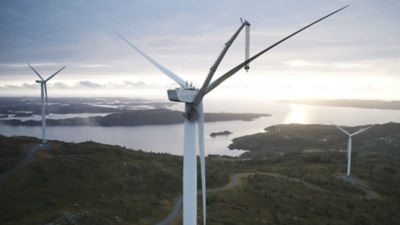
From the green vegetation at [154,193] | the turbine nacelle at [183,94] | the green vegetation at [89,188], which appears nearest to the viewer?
the turbine nacelle at [183,94]

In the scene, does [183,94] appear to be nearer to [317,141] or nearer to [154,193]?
[154,193]

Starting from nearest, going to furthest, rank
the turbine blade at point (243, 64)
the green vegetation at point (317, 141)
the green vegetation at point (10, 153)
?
1. the turbine blade at point (243, 64)
2. the green vegetation at point (10, 153)
3. the green vegetation at point (317, 141)

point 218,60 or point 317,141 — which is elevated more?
point 218,60

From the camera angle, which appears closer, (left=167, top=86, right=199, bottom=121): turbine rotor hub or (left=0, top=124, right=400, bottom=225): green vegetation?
(left=167, top=86, right=199, bottom=121): turbine rotor hub

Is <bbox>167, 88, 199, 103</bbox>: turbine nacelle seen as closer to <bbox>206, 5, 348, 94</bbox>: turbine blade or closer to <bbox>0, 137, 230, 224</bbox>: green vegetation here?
<bbox>206, 5, 348, 94</bbox>: turbine blade

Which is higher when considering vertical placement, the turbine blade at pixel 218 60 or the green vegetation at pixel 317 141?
the turbine blade at pixel 218 60

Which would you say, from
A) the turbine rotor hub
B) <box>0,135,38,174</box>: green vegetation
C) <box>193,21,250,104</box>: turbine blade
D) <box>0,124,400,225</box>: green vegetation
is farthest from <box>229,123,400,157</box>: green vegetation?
<box>193,21,250,104</box>: turbine blade

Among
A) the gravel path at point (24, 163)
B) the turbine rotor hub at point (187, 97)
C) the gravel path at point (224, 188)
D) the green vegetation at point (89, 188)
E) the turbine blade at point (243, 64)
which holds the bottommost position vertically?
the gravel path at point (224, 188)

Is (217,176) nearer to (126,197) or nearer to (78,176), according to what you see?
(126,197)

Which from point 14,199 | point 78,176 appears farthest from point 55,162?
point 14,199

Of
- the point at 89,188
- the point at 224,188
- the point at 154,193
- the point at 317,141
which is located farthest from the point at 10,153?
the point at 317,141

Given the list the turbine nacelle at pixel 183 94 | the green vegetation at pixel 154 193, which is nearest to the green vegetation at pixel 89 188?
the green vegetation at pixel 154 193

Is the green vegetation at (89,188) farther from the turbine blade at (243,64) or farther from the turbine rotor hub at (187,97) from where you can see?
the turbine blade at (243,64)
